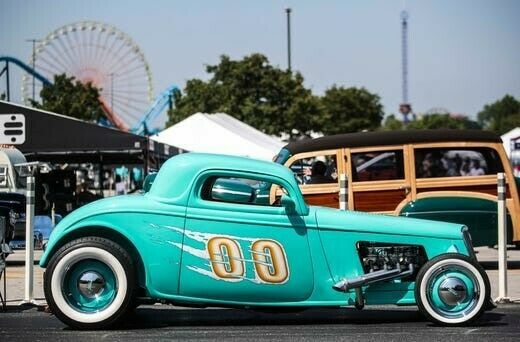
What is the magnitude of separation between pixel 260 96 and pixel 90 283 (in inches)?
1682

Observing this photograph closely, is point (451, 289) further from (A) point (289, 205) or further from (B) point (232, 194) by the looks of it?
(B) point (232, 194)

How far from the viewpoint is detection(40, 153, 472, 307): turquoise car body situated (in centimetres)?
757

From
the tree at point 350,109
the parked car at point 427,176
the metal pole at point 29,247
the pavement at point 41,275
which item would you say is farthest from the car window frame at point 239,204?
the tree at point 350,109

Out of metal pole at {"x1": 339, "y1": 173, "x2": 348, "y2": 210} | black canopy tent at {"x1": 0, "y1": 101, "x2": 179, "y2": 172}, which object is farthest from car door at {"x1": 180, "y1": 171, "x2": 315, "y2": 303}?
black canopy tent at {"x1": 0, "y1": 101, "x2": 179, "y2": 172}

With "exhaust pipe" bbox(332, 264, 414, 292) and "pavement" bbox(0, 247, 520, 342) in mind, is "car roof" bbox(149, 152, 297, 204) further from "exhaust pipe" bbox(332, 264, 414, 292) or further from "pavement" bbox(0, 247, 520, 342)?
"pavement" bbox(0, 247, 520, 342)

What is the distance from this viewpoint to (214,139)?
91.7 ft

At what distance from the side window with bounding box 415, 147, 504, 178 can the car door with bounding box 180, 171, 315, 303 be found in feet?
16.9

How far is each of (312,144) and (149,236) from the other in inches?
222

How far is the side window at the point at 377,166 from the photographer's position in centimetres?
1249

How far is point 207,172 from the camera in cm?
784

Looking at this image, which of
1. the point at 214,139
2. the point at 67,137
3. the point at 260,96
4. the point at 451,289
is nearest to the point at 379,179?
the point at 451,289

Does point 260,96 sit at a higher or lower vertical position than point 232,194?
higher

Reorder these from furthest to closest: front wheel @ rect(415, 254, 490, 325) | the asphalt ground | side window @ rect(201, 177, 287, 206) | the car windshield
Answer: the car windshield
side window @ rect(201, 177, 287, 206)
front wheel @ rect(415, 254, 490, 325)
the asphalt ground

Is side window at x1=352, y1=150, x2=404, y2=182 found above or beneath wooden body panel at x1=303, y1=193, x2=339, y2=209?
above
